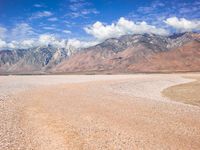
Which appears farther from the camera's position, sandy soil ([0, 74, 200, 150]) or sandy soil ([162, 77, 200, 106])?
sandy soil ([162, 77, 200, 106])

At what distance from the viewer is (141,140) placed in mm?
17922

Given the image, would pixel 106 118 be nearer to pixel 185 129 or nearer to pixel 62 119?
pixel 62 119

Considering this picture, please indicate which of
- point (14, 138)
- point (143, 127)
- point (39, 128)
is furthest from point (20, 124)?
point (143, 127)

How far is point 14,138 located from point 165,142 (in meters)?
9.11

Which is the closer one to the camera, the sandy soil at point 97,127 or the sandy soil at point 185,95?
the sandy soil at point 97,127

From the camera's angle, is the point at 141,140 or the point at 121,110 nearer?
the point at 141,140

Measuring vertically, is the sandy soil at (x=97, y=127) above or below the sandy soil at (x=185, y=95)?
above

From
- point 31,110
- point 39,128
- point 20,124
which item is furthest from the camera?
point 31,110

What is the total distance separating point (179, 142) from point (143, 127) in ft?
13.0

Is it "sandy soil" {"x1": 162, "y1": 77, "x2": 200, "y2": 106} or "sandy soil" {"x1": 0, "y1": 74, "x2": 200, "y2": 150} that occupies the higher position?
"sandy soil" {"x1": 0, "y1": 74, "x2": 200, "y2": 150}

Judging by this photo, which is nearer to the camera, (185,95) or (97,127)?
(97,127)

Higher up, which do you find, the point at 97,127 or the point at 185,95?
the point at 97,127

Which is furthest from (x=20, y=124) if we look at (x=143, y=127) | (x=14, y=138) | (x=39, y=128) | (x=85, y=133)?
(x=143, y=127)

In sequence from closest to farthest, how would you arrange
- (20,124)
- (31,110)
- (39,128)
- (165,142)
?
(165,142), (39,128), (20,124), (31,110)
